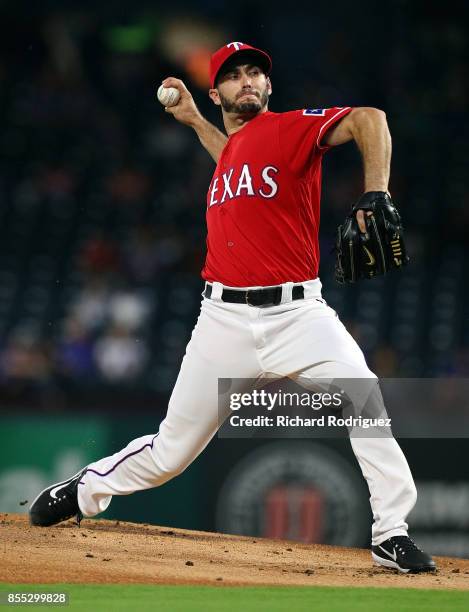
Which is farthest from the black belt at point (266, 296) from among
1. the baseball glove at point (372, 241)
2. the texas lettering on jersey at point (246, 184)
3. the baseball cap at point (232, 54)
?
the baseball cap at point (232, 54)

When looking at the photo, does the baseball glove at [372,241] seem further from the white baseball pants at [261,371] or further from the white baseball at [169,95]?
the white baseball at [169,95]

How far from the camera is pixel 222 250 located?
421 cm

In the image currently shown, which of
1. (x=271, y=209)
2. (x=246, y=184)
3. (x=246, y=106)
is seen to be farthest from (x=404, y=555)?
(x=246, y=106)

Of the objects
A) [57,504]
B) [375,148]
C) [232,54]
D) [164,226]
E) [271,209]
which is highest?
[164,226]

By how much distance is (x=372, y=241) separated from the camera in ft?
12.2

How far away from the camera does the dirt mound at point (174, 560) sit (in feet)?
12.3

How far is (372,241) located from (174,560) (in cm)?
143

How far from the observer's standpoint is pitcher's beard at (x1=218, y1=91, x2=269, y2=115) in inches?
170

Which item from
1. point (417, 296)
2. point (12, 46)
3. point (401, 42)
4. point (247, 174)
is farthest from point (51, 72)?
point (247, 174)

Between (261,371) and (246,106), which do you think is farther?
(246,106)

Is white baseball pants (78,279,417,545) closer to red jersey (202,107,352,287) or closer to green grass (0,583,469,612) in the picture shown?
red jersey (202,107,352,287)

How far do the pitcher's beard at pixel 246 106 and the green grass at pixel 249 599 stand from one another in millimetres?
1843

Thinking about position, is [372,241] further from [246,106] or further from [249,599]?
[249,599]

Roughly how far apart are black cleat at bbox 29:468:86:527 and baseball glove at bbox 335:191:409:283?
Result: 1503mm
